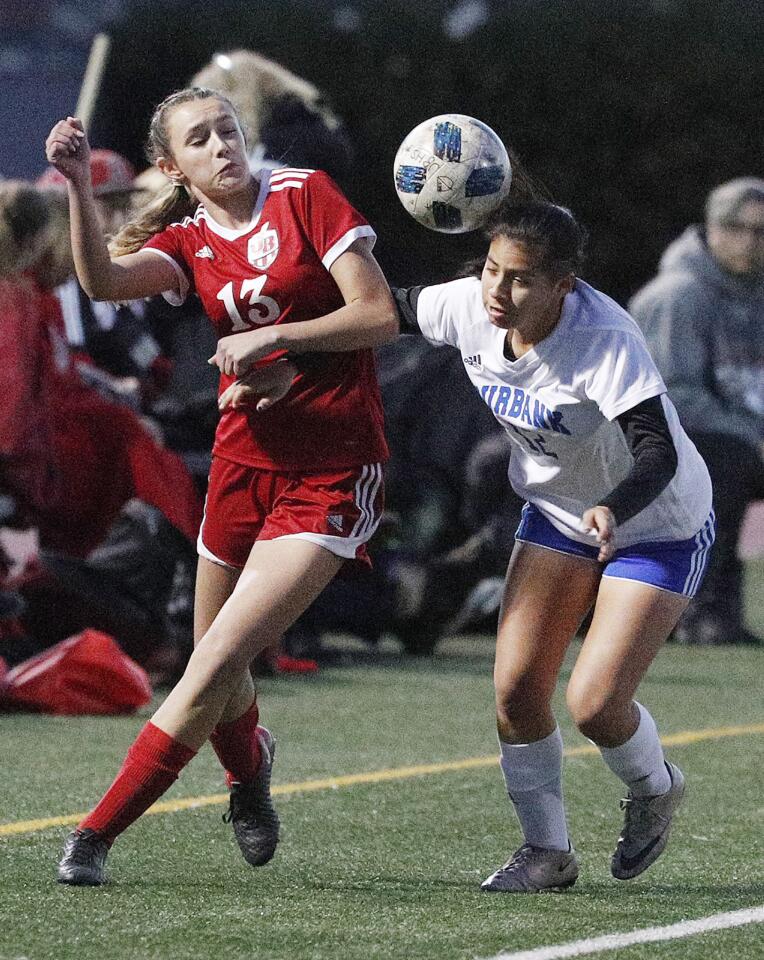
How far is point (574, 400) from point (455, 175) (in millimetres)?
631

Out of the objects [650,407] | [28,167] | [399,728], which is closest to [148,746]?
[650,407]

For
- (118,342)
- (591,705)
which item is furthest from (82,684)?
(591,705)

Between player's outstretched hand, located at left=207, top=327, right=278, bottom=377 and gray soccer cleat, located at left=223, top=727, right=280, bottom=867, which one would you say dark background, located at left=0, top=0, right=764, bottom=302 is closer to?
gray soccer cleat, located at left=223, top=727, right=280, bottom=867

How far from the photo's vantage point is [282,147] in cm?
822

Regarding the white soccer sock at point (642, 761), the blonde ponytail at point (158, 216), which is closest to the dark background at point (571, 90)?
the blonde ponytail at point (158, 216)

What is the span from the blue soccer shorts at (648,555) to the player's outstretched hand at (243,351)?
85cm

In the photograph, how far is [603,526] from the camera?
4.34 m

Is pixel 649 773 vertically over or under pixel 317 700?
over

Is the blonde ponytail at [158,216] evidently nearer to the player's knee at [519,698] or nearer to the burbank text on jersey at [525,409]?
the burbank text on jersey at [525,409]

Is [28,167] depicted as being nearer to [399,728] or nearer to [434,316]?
[399,728]

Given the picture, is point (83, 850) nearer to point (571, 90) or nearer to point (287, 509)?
point (287, 509)

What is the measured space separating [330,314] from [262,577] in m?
0.65

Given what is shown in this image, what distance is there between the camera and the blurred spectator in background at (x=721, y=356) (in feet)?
34.6

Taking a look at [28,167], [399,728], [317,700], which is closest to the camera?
[399,728]
